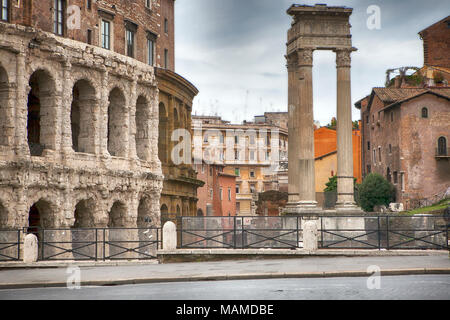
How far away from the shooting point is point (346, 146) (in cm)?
3247

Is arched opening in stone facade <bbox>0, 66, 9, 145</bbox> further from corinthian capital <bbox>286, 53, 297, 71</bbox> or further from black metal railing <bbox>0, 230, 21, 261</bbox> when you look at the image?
corinthian capital <bbox>286, 53, 297, 71</bbox>

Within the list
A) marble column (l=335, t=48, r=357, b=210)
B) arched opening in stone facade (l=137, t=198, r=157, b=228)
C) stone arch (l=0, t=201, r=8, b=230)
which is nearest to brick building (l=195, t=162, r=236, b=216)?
arched opening in stone facade (l=137, t=198, r=157, b=228)

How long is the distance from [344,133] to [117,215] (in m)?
13.8

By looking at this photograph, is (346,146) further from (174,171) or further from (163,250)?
(174,171)

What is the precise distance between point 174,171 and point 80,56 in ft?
44.3

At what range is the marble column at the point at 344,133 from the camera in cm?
3228

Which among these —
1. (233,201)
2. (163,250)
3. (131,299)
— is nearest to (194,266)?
(163,250)

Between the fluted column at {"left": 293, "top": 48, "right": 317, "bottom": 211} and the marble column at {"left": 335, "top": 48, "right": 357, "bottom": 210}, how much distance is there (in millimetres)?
1355

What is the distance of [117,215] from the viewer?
3916 cm

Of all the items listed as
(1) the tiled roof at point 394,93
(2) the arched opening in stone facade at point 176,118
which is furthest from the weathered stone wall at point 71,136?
(1) the tiled roof at point 394,93

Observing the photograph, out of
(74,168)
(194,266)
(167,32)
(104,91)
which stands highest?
(167,32)

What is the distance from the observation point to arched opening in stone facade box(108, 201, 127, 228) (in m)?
38.9

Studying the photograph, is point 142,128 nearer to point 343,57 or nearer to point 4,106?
point 4,106

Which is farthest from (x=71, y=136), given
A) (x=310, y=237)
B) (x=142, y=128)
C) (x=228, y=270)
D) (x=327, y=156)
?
(x=327, y=156)
